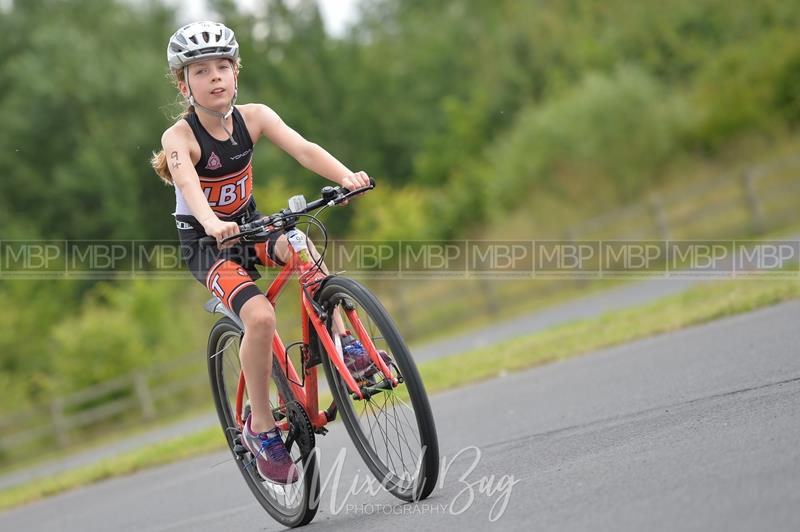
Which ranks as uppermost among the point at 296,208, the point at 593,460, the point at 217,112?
the point at 217,112

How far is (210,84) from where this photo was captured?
20.0ft

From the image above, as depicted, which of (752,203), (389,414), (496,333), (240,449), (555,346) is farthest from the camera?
(752,203)

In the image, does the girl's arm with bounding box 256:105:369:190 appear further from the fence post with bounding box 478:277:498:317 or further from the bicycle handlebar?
the fence post with bounding box 478:277:498:317

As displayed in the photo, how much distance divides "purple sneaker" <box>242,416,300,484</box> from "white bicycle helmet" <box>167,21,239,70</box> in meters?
2.14

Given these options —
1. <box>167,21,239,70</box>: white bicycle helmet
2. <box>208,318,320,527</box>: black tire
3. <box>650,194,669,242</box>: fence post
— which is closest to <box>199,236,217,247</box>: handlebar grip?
<box>208,318,320,527</box>: black tire

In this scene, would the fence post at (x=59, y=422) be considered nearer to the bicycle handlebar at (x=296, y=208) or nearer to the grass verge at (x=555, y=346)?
the grass verge at (x=555, y=346)

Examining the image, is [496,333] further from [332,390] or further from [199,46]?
[199,46]

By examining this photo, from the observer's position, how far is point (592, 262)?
25672 millimetres

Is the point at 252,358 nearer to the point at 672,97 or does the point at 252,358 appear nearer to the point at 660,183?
the point at 660,183

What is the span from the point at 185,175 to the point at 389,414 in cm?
169

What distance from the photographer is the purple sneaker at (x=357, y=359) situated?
567cm

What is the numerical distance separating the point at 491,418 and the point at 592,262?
17.6 meters

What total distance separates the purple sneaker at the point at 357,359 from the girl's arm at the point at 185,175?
934mm

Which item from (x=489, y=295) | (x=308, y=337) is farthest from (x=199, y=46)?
(x=489, y=295)
